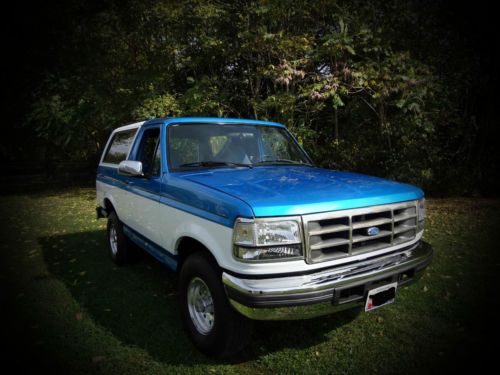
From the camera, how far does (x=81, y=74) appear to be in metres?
12.8

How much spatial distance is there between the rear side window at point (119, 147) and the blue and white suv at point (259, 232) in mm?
1056

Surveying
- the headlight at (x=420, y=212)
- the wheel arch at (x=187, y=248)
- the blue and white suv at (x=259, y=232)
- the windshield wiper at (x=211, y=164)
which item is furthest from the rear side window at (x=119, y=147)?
the headlight at (x=420, y=212)

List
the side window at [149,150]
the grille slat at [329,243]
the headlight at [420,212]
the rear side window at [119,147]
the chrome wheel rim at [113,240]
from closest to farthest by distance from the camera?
the grille slat at [329,243] → the headlight at [420,212] → the side window at [149,150] → the rear side window at [119,147] → the chrome wheel rim at [113,240]

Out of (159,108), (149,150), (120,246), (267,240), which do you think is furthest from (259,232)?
(159,108)

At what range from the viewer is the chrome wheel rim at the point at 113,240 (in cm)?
520

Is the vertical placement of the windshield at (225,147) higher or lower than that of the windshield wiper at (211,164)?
higher

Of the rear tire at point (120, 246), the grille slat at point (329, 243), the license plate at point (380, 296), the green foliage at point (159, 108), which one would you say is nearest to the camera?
the grille slat at point (329, 243)

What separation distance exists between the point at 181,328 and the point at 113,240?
251cm

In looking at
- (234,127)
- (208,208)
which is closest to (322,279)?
(208,208)

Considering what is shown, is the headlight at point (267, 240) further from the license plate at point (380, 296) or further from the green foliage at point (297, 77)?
the green foliage at point (297, 77)

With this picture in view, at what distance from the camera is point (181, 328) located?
11.3ft

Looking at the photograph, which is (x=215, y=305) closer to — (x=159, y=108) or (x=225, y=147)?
(x=225, y=147)

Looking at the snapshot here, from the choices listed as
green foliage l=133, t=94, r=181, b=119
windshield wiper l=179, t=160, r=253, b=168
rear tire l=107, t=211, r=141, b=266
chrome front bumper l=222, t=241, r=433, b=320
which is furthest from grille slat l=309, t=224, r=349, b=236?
green foliage l=133, t=94, r=181, b=119

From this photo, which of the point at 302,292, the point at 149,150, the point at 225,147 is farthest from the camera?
the point at 149,150
